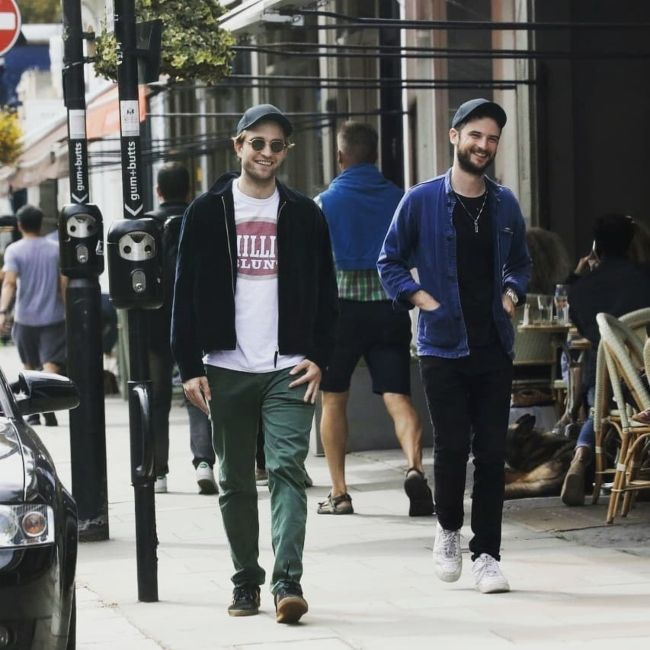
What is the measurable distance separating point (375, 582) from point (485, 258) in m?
1.44

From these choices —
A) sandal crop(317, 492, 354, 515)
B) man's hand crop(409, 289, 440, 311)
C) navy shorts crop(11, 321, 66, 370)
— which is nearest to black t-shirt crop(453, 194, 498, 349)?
man's hand crop(409, 289, 440, 311)

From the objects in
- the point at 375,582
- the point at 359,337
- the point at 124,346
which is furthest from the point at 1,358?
the point at 375,582

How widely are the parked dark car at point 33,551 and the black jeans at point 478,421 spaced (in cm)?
199

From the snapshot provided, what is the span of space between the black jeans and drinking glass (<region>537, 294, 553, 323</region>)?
458 cm

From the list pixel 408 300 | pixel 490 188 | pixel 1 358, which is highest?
pixel 490 188

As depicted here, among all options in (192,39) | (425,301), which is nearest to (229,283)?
(425,301)

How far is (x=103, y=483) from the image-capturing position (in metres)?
8.83

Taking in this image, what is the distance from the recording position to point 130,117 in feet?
23.9

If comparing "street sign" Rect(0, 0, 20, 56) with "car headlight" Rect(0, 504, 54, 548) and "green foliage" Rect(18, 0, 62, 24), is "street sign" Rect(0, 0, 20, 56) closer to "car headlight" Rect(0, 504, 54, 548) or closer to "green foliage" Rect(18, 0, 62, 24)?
"car headlight" Rect(0, 504, 54, 548)

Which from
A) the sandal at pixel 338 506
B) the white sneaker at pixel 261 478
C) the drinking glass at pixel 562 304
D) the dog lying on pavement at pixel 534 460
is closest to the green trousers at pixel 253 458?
the sandal at pixel 338 506

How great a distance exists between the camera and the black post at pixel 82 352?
8.78m

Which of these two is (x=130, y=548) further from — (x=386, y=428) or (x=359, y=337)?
(x=386, y=428)

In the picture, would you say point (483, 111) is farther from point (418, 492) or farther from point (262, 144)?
point (418, 492)

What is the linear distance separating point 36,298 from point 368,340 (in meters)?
7.34
